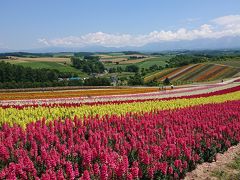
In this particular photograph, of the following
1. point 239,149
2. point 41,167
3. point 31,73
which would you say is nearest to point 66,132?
point 41,167

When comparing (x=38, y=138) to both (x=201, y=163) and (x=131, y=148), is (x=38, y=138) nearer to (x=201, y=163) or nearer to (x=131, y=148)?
(x=131, y=148)

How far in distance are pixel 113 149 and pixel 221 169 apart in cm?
355

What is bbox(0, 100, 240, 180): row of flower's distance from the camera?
852 cm

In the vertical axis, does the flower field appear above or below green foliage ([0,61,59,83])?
above

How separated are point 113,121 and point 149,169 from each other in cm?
591

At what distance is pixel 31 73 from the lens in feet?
333

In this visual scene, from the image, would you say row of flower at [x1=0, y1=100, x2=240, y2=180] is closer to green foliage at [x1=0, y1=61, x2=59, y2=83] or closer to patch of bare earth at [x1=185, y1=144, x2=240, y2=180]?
patch of bare earth at [x1=185, y1=144, x2=240, y2=180]

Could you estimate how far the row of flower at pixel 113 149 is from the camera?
852 centimetres

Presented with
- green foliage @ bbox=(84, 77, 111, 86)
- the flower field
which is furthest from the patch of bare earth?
green foliage @ bbox=(84, 77, 111, 86)

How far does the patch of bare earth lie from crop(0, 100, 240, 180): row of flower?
253mm

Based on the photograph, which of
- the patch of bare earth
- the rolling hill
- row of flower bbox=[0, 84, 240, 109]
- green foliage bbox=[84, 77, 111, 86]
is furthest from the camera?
the rolling hill

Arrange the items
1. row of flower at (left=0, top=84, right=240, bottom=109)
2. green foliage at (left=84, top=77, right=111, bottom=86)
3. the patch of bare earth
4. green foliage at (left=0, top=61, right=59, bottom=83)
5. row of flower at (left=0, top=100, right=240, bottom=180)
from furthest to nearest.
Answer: green foliage at (left=0, top=61, right=59, bottom=83) → green foliage at (left=84, top=77, right=111, bottom=86) → row of flower at (left=0, top=84, right=240, bottom=109) → the patch of bare earth → row of flower at (left=0, top=100, right=240, bottom=180)

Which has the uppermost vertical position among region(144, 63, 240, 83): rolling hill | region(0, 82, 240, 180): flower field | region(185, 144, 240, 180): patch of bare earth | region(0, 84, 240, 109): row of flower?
region(0, 82, 240, 180): flower field

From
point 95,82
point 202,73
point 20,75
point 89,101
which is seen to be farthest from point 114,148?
point 202,73
